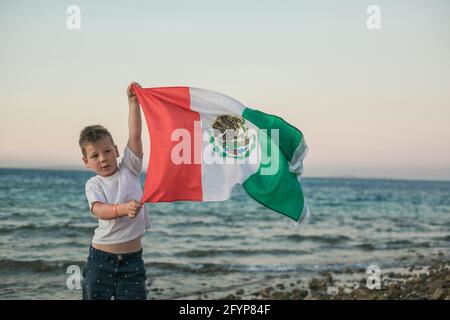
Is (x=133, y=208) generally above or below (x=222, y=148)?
below

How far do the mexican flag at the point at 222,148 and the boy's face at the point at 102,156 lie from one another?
12.5 inches

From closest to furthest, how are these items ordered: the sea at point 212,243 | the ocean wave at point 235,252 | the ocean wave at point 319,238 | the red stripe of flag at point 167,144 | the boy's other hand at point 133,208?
the boy's other hand at point 133,208
the red stripe of flag at point 167,144
the sea at point 212,243
the ocean wave at point 235,252
the ocean wave at point 319,238

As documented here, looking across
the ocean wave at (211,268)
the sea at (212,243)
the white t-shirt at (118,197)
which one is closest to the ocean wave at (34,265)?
the sea at (212,243)

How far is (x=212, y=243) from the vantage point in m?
16.6

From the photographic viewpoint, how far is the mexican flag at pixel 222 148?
16.4 feet

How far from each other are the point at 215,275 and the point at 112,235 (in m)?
7.74

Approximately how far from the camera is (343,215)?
24594 mm

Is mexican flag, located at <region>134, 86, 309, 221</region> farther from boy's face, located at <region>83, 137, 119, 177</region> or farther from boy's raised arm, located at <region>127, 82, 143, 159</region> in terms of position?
boy's face, located at <region>83, 137, 119, 177</region>

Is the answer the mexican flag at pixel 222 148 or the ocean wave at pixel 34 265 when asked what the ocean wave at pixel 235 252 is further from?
the mexican flag at pixel 222 148

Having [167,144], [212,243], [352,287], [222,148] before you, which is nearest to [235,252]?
[212,243]

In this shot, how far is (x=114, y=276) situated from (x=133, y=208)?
2.19 ft

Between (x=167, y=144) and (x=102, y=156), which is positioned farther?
(x=167, y=144)

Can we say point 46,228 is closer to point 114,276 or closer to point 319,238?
point 319,238
